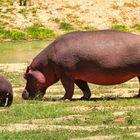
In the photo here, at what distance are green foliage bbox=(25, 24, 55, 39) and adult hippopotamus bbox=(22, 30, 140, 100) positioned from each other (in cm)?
2639

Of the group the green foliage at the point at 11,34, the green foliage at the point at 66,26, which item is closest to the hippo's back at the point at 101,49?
the green foliage at the point at 11,34

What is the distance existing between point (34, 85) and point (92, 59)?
181 centimetres

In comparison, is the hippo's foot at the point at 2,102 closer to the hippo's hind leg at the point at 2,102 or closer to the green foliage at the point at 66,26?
the hippo's hind leg at the point at 2,102

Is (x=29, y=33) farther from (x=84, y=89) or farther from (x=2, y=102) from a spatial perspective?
(x=2, y=102)

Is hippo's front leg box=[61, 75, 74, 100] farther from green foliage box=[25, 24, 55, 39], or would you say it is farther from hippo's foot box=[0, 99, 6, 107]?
green foliage box=[25, 24, 55, 39]

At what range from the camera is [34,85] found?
15445 millimetres

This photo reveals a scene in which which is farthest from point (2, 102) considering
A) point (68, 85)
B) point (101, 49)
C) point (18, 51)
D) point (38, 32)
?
point (38, 32)

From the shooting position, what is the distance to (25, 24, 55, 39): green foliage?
136 feet

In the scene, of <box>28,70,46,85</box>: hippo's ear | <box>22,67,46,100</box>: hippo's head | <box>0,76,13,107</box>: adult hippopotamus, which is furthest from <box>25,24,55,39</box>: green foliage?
<box>0,76,13,107</box>: adult hippopotamus

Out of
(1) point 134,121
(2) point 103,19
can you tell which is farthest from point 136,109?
(2) point 103,19

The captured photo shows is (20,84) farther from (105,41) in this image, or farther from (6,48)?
(6,48)

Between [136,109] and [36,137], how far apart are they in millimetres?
3164

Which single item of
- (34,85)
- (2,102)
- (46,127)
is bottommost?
(34,85)

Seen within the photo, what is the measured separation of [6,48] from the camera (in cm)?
3403
